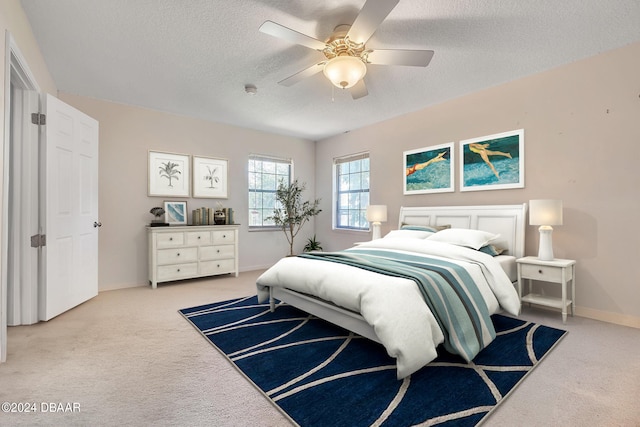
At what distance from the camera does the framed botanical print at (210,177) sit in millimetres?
4914

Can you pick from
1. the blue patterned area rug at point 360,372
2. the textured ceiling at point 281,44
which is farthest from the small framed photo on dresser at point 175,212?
the blue patterned area rug at point 360,372

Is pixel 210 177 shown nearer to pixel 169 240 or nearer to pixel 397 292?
pixel 169 240

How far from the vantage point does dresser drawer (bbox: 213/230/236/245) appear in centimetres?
476

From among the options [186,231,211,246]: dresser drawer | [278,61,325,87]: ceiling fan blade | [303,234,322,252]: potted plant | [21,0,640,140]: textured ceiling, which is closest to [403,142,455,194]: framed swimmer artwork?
[21,0,640,140]: textured ceiling

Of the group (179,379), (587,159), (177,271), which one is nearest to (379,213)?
(587,159)

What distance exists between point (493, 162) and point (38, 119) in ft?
16.2

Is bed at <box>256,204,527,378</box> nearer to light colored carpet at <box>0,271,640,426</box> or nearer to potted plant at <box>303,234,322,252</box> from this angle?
light colored carpet at <box>0,271,640,426</box>

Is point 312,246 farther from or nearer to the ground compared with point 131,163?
nearer to the ground

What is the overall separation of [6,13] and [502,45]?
3.87 m

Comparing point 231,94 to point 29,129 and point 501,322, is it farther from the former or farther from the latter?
point 501,322

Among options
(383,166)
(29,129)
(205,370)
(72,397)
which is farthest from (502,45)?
(29,129)

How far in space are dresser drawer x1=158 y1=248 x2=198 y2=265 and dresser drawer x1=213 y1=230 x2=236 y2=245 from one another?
0.34 m

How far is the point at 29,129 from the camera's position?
2.81 meters

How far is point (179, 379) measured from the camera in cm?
193
